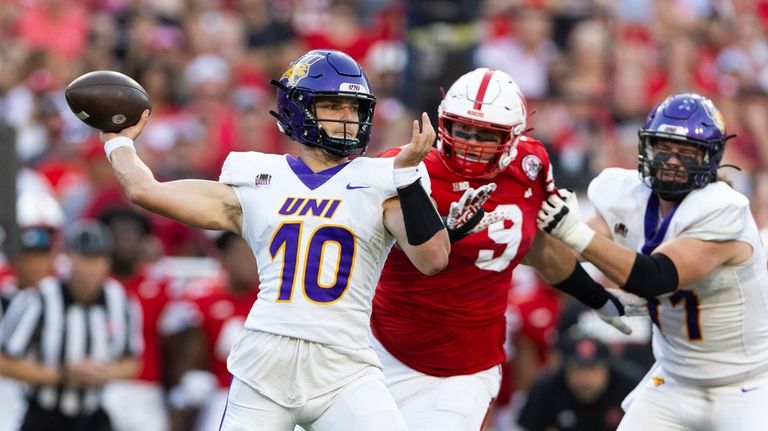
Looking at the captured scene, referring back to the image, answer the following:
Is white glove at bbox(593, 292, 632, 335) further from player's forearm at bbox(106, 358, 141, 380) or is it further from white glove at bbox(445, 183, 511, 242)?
player's forearm at bbox(106, 358, 141, 380)

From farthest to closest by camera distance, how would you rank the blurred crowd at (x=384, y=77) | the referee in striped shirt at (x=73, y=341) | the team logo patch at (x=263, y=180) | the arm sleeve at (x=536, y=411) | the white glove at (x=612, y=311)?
the blurred crowd at (x=384, y=77) → the arm sleeve at (x=536, y=411) → the referee in striped shirt at (x=73, y=341) → the white glove at (x=612, y=311) → the team logo patch at (x=263, y=180)

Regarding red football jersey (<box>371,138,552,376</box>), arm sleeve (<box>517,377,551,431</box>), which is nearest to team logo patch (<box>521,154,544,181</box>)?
red football jersey (<box>371,138,552,376</box>)

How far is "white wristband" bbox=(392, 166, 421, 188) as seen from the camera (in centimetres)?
518

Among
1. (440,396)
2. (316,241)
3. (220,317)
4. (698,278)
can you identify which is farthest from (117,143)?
(220,317)

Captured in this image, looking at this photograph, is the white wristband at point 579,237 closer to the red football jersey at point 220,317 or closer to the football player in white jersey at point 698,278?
the football player in white jersey at point 698,278

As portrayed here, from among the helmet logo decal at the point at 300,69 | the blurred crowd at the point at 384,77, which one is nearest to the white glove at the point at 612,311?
the helmet logo decal at the point at 300,69

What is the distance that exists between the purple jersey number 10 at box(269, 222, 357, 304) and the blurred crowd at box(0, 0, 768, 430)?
383 centimetres

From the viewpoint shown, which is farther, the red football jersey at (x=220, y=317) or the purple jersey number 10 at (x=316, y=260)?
the red football jersey at (x=220, y=317)

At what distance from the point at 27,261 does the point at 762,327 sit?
15.6ft

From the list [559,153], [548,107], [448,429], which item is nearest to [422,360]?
[448,429]

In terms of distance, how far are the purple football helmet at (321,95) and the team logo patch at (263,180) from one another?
20 centimetres

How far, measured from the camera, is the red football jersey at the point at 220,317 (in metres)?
9.26

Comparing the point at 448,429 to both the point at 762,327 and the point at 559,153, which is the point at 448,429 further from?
the point at 559,153

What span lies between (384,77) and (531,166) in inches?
238
